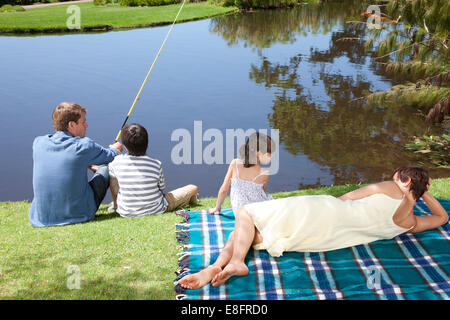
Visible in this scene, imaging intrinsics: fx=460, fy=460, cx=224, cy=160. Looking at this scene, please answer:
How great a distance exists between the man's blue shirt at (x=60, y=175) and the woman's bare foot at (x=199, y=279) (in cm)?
148

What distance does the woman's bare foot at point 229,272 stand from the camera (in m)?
3.03

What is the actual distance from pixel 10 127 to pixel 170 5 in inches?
737

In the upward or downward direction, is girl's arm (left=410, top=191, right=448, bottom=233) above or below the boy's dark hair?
below

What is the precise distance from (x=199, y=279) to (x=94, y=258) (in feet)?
2.93

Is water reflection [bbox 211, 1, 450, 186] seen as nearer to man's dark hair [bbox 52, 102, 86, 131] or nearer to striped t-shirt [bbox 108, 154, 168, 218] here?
striped t-shirt [bbox 108, 154, 168, 218]

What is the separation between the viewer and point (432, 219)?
12.7 feet

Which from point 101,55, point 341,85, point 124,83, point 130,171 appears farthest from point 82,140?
point 101,55

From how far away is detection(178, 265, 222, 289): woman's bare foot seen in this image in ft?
9.90

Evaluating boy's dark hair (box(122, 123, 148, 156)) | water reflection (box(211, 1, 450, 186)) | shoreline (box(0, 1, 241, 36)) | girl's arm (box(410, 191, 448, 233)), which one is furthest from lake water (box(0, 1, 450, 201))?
girl's arm (box(410, 191, 448, 233))

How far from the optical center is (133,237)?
12.4 feet

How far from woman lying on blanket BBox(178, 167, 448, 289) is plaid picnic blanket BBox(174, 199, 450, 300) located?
10cm

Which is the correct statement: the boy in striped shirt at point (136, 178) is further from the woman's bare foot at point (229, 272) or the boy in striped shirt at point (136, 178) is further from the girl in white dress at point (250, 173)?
the woman's bare foot at point (229, 272)

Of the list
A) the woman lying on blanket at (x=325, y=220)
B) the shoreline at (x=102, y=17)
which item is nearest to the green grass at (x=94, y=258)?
the woman lying on blanket at (x=325, y=220)
